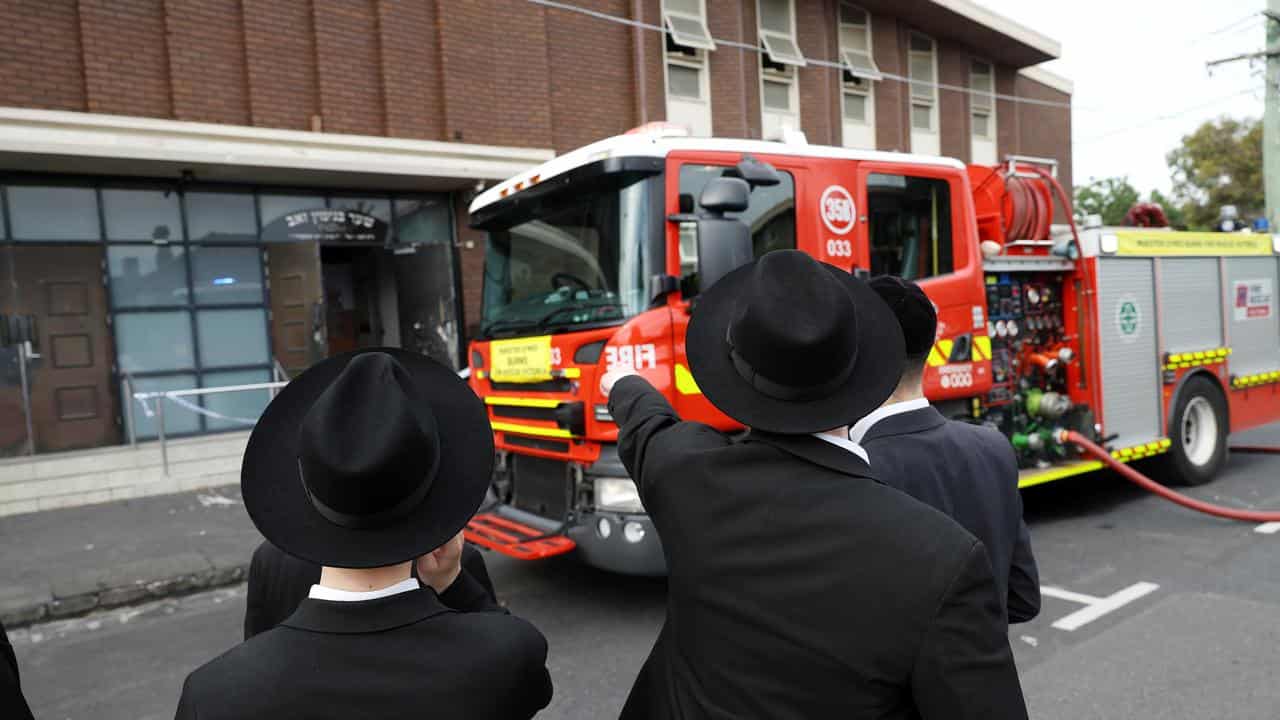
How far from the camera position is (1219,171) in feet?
110

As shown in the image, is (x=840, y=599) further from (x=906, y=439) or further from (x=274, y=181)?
(x=274, y=181)

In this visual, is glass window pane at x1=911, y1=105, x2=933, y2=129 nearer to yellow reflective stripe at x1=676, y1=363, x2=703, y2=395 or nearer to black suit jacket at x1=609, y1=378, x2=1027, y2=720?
yellow reflective stripe at x1=676, y1=363, x2=703, y2=395

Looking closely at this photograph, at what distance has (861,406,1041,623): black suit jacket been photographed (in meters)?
2.23

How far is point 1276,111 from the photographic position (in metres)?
14.6

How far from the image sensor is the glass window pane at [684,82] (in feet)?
44.8

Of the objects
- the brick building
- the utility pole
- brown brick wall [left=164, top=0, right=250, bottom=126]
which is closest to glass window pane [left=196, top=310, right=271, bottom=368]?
the brick building

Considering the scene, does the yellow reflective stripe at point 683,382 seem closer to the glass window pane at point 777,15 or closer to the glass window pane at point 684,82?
the glass window pane at point 684,82

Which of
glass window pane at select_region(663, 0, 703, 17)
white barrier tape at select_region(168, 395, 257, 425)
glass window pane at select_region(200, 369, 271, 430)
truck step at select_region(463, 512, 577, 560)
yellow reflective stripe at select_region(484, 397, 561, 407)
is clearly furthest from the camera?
glass window pane at select_region(663, 0, 703, 17)

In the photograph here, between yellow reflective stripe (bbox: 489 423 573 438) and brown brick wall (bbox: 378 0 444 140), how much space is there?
6.59 metres

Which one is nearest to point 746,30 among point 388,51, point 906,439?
point 388,51

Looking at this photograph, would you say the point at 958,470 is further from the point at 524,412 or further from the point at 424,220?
the point at 424,220

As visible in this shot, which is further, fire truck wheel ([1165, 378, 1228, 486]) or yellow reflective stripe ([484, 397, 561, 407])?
fire truck wheel ([1165, 378, 1228, 486])

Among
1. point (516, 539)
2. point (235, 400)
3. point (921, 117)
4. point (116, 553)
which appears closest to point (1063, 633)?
point (516, 539)

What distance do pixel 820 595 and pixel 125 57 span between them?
1038 centimetres
